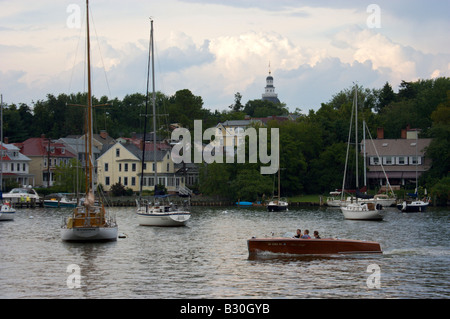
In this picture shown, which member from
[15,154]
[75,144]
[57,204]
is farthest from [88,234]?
[75,144]

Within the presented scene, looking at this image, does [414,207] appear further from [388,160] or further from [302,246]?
[302,246]

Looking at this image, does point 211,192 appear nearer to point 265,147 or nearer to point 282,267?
point 265,147

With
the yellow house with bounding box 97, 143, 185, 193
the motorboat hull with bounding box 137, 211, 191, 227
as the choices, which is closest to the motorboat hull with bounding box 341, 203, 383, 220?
the motorboat hull with bounding box 137, 211, 191, 227

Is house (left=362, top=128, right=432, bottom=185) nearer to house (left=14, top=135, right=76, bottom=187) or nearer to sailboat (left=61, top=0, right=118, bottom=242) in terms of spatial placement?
house (left=14, top=135, right=76, bottom=187)

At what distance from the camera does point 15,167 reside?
13238 cm

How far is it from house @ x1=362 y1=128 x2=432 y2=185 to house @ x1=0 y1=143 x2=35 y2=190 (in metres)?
62.5

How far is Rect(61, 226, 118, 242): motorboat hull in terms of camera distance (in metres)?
51.3

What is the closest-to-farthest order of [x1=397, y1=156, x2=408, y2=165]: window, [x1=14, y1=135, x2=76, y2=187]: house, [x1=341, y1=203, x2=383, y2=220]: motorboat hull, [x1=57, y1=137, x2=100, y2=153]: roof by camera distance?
1. [x1=341, y1=203, x2=383, y2=220]: motorboat hull
2. [x1=397, y1=156, x2=408, y2=165]: window
3. [x1=14, y1=135, x2=76, y2=187]: house
4. [x1=57, y1=137, x2=100, y2=153]: roof

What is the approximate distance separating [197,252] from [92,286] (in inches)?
594

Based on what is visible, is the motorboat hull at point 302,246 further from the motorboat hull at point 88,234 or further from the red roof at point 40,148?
the red roof at point 40,148

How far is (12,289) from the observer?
112ft

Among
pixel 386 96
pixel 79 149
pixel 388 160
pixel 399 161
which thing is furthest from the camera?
pixel 386 96

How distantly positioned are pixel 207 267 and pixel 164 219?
2580 centimetres

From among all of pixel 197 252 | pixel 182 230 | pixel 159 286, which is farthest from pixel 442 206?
pixel 159 286
